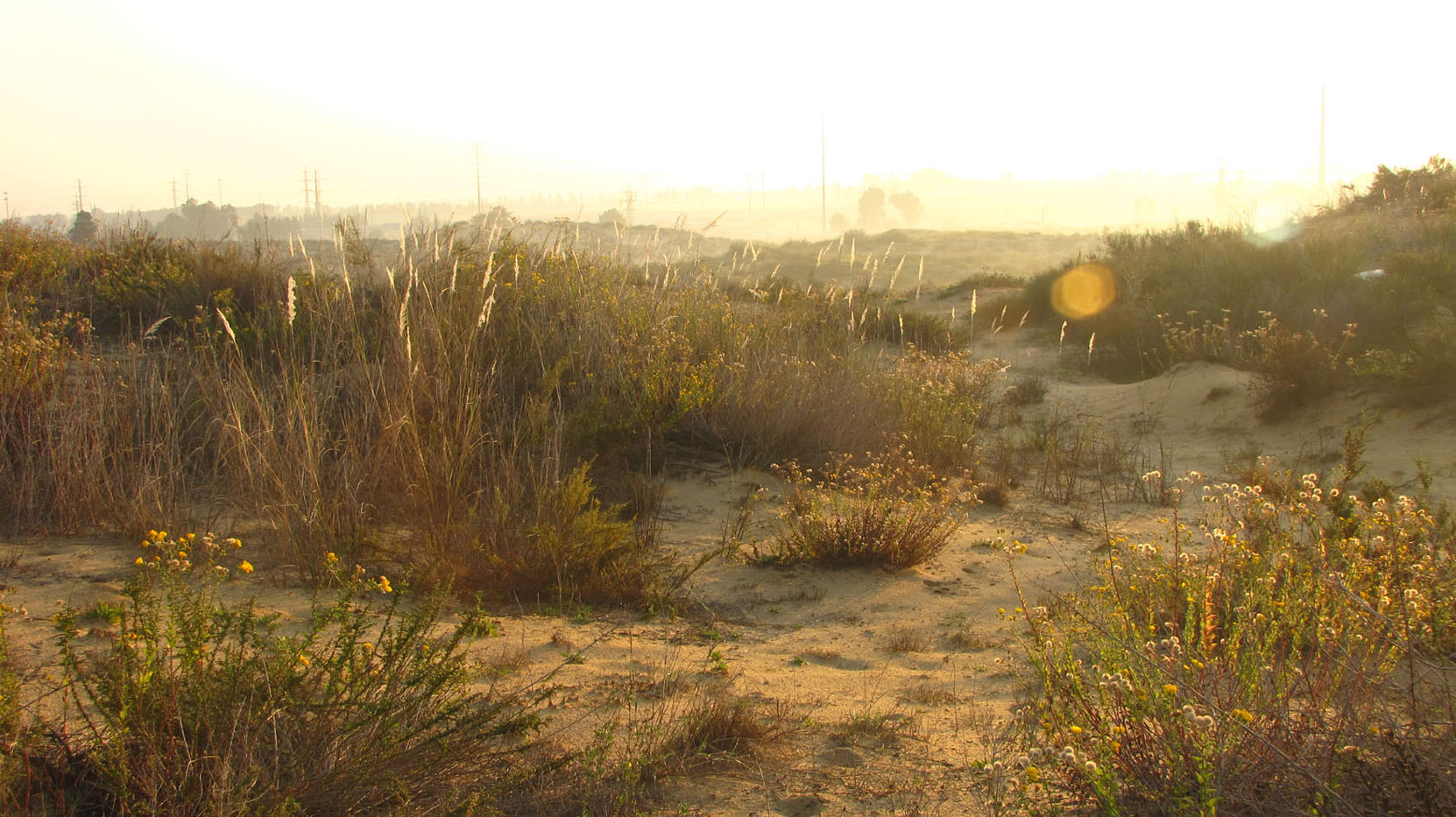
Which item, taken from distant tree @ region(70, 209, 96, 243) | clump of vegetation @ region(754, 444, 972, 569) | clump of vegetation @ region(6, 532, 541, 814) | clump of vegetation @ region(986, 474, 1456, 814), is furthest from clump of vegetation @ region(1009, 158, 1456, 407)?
distant tree @ region(70, 209, 96, 243)

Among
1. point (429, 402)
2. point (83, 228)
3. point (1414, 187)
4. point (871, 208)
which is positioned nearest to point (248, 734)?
point (429, 402)

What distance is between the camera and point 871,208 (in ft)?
313

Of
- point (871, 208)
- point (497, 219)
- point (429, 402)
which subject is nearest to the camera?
point (429, 402)

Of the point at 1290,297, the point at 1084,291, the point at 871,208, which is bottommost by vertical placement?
the point at 1290,297

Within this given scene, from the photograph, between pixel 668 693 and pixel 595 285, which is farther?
pixel 595 285

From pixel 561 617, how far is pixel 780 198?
6465 inches

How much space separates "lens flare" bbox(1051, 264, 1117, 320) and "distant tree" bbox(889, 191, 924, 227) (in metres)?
86.9

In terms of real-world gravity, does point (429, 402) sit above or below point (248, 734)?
above

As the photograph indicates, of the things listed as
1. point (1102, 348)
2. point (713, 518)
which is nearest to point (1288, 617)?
point (713, 518)

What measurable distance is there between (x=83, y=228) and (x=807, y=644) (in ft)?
40.9

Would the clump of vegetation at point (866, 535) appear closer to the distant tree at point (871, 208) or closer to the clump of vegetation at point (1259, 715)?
the clump of vegetation at point (1259, 715)

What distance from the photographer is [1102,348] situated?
11609mm

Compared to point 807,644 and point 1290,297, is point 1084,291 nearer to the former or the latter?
point 1290,297

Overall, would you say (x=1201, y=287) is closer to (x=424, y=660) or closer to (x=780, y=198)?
(x=424, y=660)
